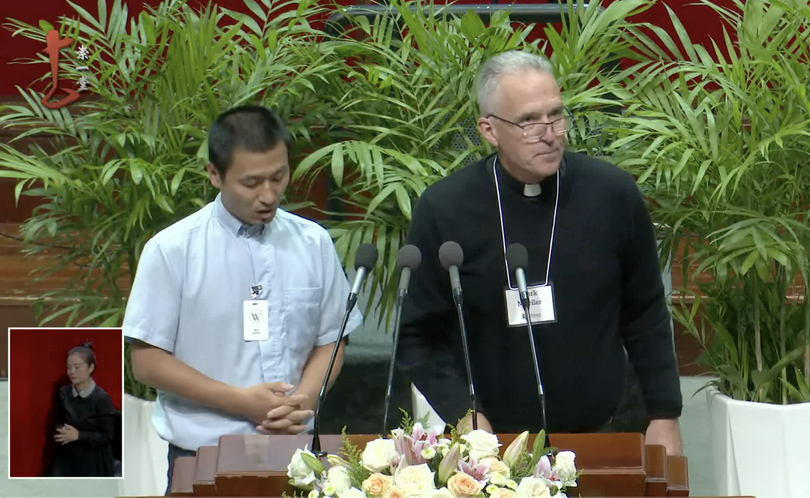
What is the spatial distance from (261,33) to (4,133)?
337 centimetres

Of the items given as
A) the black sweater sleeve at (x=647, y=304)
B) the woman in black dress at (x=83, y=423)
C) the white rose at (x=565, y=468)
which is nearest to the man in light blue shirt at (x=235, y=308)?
the woman in black dress at (x=83, y=423)

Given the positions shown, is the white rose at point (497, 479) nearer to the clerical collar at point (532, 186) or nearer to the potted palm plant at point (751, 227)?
the clerical collar at point (532, 186)

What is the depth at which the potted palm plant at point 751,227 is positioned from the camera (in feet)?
10.4

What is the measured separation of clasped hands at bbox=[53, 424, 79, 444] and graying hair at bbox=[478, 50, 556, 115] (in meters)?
1.07

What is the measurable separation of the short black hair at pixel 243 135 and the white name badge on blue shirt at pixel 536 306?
0.59m

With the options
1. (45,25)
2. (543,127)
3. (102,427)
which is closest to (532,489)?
(543,127)

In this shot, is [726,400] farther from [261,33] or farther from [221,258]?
[261,33]

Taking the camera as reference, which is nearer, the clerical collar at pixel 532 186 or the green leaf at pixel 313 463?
the green leaf at pixel 313 463

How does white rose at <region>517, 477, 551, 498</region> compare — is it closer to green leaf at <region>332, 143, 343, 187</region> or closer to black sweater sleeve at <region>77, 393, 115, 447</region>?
black sweater sleeve at <region>77, 393, 115, 447</region>

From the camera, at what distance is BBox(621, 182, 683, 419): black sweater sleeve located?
2.49 meters

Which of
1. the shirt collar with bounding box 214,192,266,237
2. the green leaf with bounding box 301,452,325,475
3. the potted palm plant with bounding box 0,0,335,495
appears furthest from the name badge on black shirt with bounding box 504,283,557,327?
the potted palm plant with bounding box 0,0,335,495

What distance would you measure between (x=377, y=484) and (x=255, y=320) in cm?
98

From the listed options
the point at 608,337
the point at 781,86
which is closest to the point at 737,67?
the point at 781,86

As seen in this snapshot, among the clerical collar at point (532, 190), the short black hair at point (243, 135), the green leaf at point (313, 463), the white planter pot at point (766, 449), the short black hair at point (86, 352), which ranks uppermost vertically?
the short black hair at point (243, 135)
